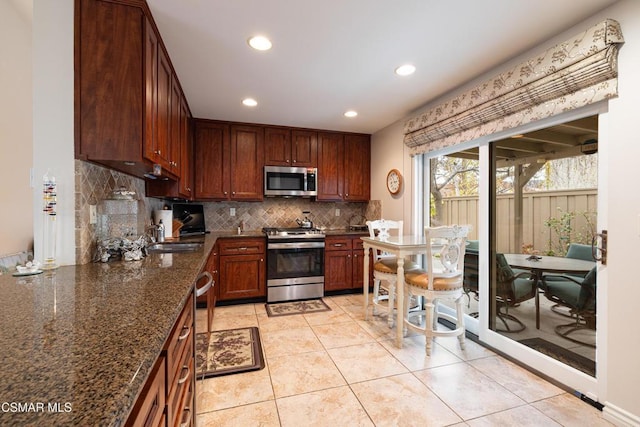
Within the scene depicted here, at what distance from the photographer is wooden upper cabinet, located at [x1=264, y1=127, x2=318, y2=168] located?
3.90m

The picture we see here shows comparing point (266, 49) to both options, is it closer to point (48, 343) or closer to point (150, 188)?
point (150, 188)

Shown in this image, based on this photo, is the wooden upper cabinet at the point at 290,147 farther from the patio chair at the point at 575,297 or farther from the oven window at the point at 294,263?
the patio chair at the point at 575,297

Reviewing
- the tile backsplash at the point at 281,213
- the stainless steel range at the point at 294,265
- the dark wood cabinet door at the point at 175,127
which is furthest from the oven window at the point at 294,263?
the dark wood cabinet door at the point at 175,127

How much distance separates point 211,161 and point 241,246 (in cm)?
120

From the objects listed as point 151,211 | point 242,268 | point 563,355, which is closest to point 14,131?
point 151,211

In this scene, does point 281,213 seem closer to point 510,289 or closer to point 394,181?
point 394,181

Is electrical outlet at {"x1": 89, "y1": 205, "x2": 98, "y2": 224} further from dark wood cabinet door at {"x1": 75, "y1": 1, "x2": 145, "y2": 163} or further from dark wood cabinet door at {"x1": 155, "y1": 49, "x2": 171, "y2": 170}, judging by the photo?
dark wood cabinet door at {"x1": 155, "y1": 49, "x2": 171, "y2": 170}

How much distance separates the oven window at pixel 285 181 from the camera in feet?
12.7

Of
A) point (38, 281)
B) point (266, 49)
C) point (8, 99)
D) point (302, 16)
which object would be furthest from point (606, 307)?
point (8, 99)

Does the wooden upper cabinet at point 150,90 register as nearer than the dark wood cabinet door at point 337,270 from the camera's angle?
Yes

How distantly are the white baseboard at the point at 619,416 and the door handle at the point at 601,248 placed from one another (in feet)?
2.62

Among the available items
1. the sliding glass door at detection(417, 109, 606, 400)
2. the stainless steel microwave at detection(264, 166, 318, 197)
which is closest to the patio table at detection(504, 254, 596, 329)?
the sliding glass door at detection(417, 109, 606, 400)

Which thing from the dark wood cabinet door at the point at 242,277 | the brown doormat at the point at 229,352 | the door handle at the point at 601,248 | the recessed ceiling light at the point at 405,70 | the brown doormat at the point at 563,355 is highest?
the recessed ceiling light at the point at 405,70

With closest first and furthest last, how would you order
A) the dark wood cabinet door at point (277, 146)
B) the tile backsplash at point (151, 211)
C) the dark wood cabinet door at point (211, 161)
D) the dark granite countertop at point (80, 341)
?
the dark granite countertop at point (80, 341) → the tile backsplash at point (151, 211) → the dark wood cabinet door at point (211, 161) → the dark wood cabinet door at point (277, 146)
